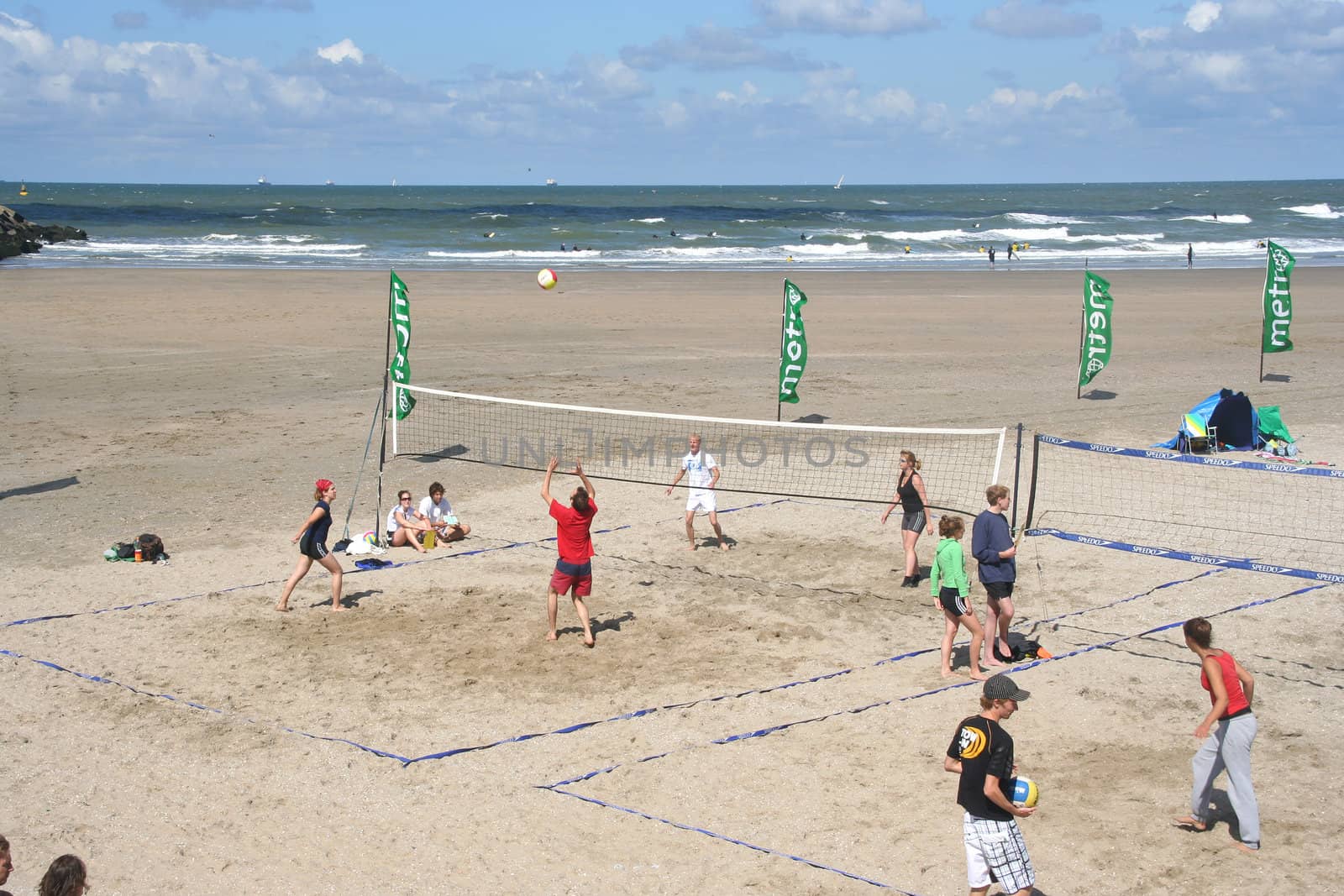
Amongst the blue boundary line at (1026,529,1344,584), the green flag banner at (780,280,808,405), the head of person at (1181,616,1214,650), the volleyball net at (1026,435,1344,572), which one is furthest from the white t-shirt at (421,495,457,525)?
the head of person at (1181,616,1214,650)

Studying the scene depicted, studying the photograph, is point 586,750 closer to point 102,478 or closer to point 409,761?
point 409,761

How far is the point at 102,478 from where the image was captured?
596 inches

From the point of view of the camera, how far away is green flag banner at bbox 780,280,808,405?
58.2 feet

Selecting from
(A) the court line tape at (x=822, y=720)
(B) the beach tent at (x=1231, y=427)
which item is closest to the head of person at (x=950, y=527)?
(A) the court line tape at (x=822, y=720)

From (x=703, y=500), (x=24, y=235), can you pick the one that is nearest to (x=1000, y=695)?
(x=703, y=500)

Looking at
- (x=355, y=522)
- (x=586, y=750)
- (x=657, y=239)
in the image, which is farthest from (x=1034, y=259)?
(x=586, y=750)

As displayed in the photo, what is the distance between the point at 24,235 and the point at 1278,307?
50.9 meters

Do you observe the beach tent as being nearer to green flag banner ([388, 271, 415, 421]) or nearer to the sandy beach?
the sandy beach

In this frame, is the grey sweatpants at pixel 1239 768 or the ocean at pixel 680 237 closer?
the grey sweatpants at pixel 1239 768

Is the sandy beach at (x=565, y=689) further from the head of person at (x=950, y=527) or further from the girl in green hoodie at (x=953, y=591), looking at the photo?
the head of person at (x=950, y=527)

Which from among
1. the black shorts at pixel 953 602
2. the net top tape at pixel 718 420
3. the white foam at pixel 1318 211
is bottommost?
the black shorts at pixel 953 602

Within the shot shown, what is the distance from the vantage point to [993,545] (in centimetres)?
915

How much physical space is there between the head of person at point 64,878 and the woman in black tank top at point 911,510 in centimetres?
778

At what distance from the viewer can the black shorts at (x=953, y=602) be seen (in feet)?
29.4
